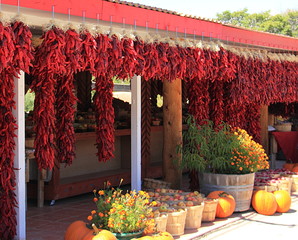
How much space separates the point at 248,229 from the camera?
659cm

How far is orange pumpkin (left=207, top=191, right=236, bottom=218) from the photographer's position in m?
6.82

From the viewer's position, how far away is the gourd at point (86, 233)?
4.67 meters

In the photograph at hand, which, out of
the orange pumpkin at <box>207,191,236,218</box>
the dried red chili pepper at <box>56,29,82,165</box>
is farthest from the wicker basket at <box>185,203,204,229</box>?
the dried red chili pepper at <box>56,29,82,165</box>

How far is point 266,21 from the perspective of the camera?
3966 cm

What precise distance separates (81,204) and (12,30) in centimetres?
422

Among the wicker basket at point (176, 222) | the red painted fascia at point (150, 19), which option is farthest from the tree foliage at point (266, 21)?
the wicker basket at point (176, 222)

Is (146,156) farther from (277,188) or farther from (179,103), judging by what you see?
(277,188)

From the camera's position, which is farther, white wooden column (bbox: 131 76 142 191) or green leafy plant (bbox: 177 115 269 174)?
green leafy plant (bbox: 177 115 269 174)

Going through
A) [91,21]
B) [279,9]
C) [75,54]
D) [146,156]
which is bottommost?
[146,156]

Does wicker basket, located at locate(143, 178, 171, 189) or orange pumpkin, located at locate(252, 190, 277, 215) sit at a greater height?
wicker basket, located at locate(143, 178, 171, 189)

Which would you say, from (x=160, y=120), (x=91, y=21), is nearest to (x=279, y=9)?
(x=160, y=120)

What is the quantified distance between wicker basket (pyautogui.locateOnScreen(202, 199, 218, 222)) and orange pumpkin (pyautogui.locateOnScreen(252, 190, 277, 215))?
1.05 m

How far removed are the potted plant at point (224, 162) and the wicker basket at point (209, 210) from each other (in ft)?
1.95

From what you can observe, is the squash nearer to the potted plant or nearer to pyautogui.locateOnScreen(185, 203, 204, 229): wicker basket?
pyautogui.locateOnScreen(185, 203, 204, 229): wicker basket
